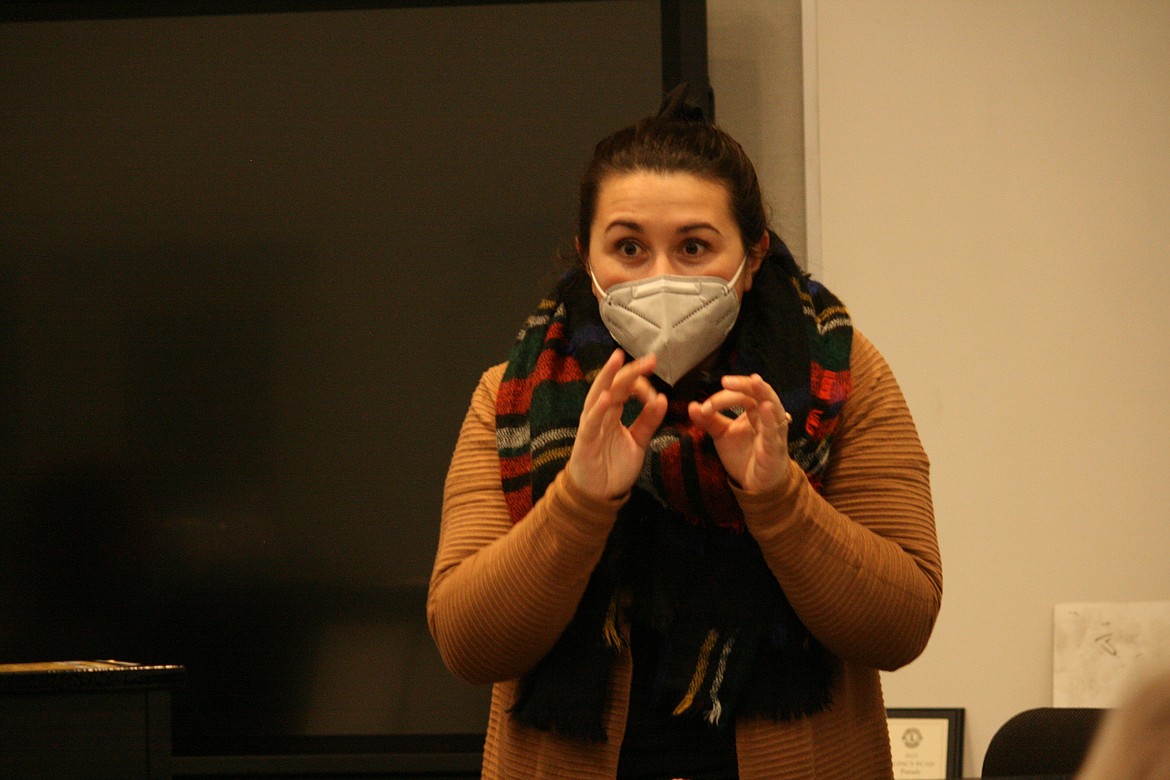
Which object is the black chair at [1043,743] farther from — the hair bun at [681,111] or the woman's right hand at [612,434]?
the hair bun at [681,111]

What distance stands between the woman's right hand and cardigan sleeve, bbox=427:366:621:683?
2 cm

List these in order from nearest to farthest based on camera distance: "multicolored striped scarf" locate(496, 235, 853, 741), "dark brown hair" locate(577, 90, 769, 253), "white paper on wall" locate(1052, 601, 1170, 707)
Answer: "multicolored striped scarf" locate(496, 235, 853, 741) < "dark brown hair" locate(577, 90, 769, 253) < "white paper on wall" locate(1052, 601, 1170, 707)

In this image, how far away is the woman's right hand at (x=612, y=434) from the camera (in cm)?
141

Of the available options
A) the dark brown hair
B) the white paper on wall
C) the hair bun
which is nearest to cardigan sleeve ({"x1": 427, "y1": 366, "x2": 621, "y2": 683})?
the dark brown hair

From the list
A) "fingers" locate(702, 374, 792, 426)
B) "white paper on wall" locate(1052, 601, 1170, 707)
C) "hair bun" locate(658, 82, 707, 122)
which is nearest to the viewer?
"fingers" locate(702, 374, 792, 426)

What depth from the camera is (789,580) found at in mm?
1452

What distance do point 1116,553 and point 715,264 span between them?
1511mm

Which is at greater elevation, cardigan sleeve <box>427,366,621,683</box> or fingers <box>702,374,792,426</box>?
fingers <box>702,374,792,426</box>

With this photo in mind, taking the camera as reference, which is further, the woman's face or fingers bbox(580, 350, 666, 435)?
the woman's face

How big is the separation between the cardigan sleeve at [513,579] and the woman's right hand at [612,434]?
0.07 feet

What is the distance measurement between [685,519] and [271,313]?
4.70ft

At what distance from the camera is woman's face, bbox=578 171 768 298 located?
1566 mm

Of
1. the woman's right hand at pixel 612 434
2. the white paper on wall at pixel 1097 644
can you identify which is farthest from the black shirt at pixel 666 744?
the white paper on wall at pixel 1097 644

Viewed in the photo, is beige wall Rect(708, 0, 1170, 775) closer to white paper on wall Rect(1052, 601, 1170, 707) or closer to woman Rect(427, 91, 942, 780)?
white paper on wall Rect(1052, 601, 1170, 707)
